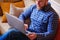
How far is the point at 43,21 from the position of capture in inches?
84.7

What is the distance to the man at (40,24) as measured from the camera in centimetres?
204

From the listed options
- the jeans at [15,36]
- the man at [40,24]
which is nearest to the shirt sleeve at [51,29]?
the man at [40,24]

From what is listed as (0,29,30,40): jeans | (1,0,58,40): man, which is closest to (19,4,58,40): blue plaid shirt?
(1,0,58,40): man

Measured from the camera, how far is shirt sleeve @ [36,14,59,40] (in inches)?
80.0

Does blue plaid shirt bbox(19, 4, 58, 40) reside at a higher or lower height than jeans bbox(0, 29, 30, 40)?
higher

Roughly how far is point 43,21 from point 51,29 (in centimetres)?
19

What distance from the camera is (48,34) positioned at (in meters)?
2.05

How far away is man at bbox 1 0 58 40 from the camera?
80.1 inches

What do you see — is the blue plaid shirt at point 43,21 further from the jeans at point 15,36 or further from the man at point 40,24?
the jeans at point 15,36

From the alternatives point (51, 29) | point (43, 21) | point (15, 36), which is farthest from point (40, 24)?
point (15, 36)

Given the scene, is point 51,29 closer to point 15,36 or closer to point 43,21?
point 43,21

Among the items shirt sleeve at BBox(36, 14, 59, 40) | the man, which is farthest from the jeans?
shirt sleeve at BBox(36, 14, 59, 40)

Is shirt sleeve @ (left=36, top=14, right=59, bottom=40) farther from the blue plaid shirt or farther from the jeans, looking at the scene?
the jeans

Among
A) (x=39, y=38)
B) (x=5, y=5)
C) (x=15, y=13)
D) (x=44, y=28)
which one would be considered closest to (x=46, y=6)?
(x=44, y=28)
